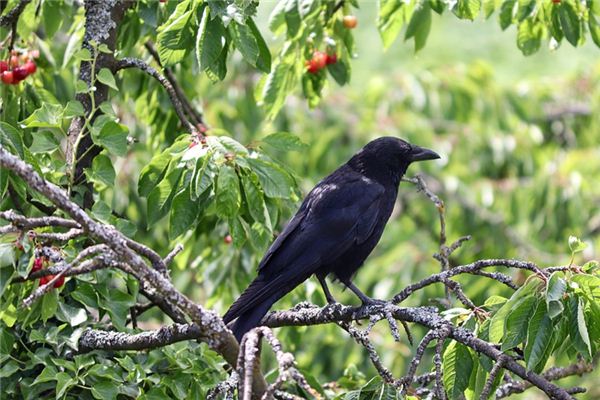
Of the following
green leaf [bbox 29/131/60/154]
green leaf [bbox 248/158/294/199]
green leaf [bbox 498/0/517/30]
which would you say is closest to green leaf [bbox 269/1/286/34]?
green leaf [bbox 248/158/294/199]

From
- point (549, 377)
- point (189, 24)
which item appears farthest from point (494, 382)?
point (189, 24)

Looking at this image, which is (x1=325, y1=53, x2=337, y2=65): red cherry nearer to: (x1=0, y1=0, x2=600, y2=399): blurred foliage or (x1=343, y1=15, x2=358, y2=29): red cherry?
(x1=0, y1=0, x2=600, y2=399): blurred foliage

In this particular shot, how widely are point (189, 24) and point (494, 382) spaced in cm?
176

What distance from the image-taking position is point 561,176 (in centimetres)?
812

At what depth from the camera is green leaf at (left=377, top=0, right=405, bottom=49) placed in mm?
4797

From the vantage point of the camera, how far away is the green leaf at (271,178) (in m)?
Result: 3.93

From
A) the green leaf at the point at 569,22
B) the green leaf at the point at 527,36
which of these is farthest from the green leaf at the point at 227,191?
the green leaf at the point at 527,36

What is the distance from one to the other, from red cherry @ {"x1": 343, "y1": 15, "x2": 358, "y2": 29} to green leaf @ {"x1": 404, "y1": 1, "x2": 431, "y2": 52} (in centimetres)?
29

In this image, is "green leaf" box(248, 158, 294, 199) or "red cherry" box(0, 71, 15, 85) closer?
"green leaf" box(248, 158, 294, 199)

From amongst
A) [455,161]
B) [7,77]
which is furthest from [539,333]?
[455,161]

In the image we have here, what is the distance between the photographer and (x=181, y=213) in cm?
387

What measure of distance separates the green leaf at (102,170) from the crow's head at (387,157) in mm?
1973

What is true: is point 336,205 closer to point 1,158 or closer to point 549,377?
point 549,377

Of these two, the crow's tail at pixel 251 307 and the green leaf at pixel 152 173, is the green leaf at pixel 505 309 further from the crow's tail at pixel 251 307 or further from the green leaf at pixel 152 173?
the green leaf at pixel 152 173
